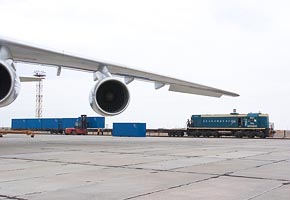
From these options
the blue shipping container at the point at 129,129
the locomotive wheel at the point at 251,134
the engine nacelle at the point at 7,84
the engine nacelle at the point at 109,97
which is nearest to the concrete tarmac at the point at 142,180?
the engine nacelle at the point at 7,84

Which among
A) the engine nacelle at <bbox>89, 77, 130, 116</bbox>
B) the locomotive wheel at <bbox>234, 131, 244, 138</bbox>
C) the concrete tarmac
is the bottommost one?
the concrete tarmac

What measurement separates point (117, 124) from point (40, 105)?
3534 cm

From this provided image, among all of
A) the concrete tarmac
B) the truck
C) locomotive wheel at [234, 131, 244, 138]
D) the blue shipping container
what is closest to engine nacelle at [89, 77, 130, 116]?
the concrete tarmac

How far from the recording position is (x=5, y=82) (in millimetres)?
12148

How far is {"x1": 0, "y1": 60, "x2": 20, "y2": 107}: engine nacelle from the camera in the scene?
39.1 ft

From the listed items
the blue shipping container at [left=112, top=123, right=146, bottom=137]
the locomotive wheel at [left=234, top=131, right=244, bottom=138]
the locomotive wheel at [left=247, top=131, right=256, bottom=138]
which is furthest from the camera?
the blue shipping container at [left=112, top=123, right=146, bottom=137]

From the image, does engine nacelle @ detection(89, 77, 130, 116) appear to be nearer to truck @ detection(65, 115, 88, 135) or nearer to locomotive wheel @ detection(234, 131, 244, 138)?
locomotive wheel @ detection(234, 131, 244, 138)

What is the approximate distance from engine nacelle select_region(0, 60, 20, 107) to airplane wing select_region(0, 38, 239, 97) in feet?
3.76

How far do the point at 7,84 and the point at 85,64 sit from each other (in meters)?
3.90

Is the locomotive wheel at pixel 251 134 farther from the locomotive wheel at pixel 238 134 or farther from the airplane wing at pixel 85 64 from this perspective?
the airplane wing at pixel 85 64

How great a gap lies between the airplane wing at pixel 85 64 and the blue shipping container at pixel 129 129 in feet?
71.0

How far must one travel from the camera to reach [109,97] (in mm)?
15391

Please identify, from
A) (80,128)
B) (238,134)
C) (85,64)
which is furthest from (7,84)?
(80,128)

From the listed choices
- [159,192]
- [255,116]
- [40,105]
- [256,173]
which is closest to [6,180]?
[159,192]
